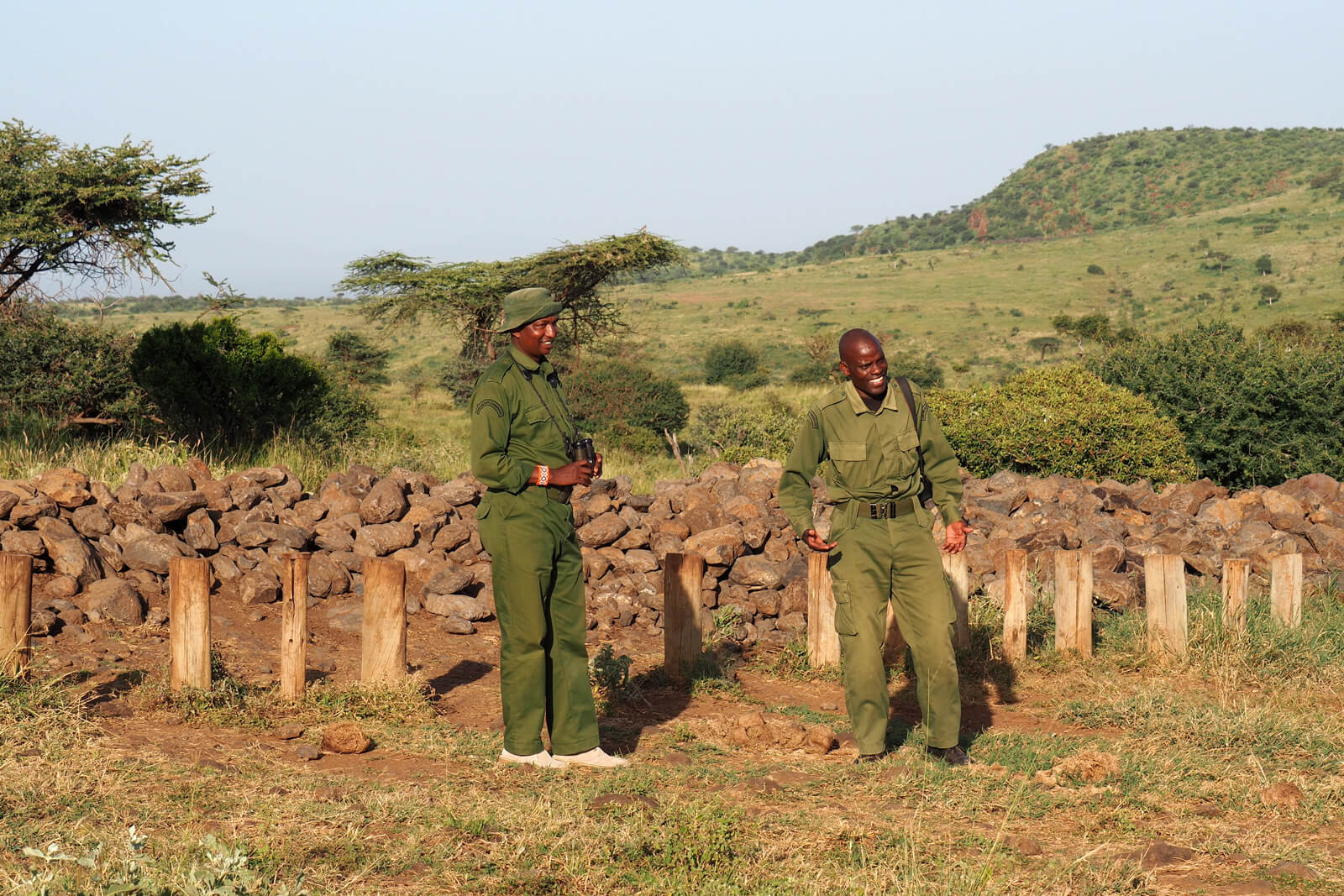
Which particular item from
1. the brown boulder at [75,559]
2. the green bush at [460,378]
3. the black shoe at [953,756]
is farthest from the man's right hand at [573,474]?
the green bush at [460,378]

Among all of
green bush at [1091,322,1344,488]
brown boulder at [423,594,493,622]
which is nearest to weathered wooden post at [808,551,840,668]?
brown boulder at [423,594,493,622]

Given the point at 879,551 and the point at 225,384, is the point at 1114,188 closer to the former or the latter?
the point at 225,384

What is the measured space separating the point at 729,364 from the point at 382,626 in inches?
1243

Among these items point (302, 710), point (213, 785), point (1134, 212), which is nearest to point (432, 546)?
point (302, 710)

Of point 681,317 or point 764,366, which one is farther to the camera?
point 681,317

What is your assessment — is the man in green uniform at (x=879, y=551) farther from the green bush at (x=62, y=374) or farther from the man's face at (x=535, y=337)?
the green bush at (x=62, y=374)

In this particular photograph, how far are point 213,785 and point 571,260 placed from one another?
1622cm

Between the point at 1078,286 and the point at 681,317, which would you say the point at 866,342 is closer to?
the point at 681,317

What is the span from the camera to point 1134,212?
295 feet

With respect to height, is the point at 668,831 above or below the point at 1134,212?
below

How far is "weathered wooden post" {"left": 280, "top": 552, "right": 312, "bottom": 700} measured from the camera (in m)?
6.04

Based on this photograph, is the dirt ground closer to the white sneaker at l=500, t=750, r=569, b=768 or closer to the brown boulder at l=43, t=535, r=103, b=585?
the white sneaker at l=500, t=750, r=569, b=768

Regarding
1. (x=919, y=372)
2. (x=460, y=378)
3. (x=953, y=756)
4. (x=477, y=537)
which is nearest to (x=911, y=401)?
(x=953, y=756)

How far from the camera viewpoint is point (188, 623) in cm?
590
